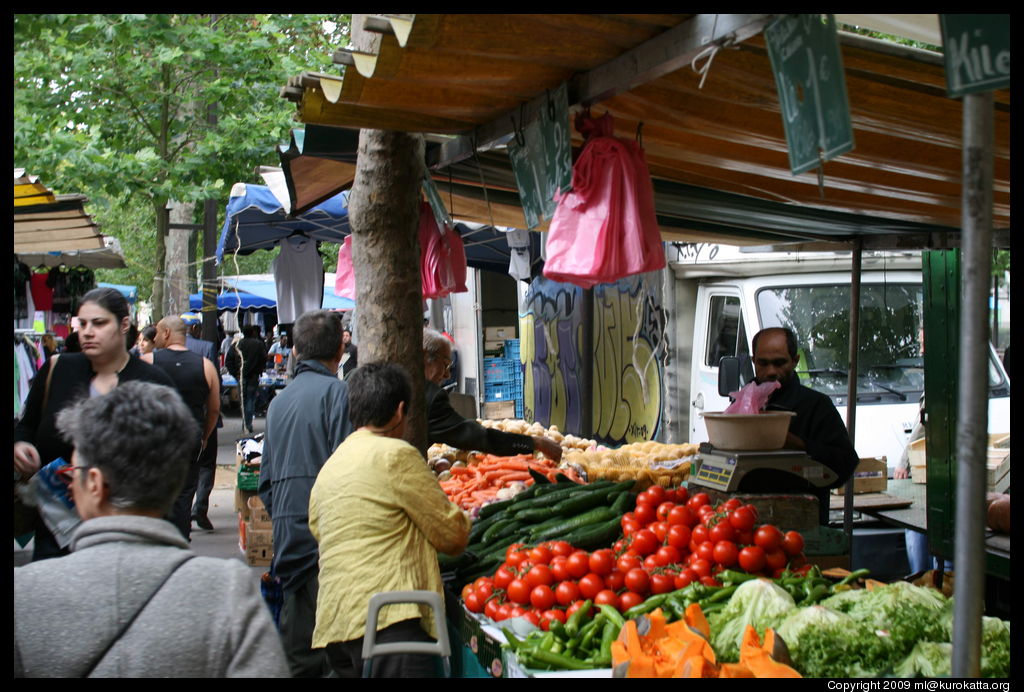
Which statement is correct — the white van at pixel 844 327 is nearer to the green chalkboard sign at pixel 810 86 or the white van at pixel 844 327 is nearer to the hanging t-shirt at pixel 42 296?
the green chalkboard sign at pixel 810 86

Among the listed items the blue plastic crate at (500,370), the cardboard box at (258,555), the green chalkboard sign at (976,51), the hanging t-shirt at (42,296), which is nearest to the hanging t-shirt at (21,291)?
the hanging t-shirt at (42,296)

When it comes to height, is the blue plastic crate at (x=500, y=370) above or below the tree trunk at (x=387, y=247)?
below

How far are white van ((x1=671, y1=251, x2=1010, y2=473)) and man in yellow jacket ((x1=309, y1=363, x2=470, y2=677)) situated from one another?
18.1ft

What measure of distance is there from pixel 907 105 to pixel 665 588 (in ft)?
7.57

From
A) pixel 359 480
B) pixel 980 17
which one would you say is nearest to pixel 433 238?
pixel 359 480

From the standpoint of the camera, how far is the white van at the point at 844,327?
348 inches

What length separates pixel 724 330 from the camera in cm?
1009

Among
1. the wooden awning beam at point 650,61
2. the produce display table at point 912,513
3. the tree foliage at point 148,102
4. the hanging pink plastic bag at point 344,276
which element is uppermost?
the tree foliage at point 148,102

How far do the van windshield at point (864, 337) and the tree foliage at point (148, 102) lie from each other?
923cm

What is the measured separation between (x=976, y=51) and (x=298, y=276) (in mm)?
9173

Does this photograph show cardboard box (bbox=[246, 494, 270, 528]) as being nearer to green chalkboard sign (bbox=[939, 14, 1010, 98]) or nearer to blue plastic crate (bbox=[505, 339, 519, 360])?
green chalkboard sign (bbox=[939, 14, 1010, 98])

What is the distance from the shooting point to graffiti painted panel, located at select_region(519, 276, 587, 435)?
1476 cm

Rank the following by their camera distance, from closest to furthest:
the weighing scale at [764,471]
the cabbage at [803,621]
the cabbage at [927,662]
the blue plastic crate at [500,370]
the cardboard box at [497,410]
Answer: the cabbage at [927,662]
the cabbage at [803,621]
the weighing scale at [764,471]
the cardboard box at [497,410]
the blue plastic crate at [500,370]

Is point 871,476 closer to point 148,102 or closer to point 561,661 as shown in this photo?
point 561,661
